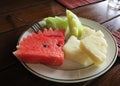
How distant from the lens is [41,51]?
0.59 metres

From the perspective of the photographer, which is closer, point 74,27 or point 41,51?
point 41,51

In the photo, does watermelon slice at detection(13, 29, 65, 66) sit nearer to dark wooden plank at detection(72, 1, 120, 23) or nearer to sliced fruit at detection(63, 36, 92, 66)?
sliced fruit at detection(63, 36, 92, 66)

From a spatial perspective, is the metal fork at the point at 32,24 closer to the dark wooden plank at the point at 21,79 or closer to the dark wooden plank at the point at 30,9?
the dark wooden plank at the point at 30,9

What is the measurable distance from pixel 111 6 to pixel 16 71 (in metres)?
0.66

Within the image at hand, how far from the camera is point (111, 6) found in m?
1.05

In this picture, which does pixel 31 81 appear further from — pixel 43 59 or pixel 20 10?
pixel 20 10

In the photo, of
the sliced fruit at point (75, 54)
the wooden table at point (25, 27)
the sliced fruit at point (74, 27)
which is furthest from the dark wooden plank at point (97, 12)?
the sliced fruit at point (75, 54)

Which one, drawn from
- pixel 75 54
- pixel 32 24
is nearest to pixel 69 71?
pixel 75 54

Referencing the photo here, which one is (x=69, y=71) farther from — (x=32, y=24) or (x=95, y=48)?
(x=32, y=24)

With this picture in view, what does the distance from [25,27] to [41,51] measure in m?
0.27

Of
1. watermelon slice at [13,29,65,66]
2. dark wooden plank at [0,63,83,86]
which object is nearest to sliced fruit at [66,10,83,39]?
watermelon slice at [13,29,65,66]

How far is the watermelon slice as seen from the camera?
0.58 m

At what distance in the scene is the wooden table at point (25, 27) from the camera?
1.95ft

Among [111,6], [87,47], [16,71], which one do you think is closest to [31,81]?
[16,71]
